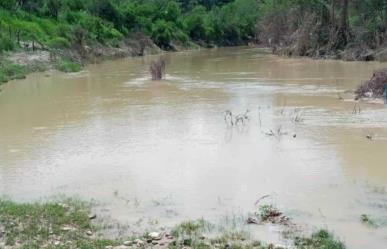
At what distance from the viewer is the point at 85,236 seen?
6.28 meters

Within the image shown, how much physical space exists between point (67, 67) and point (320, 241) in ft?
79.4

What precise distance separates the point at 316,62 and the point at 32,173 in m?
23.9

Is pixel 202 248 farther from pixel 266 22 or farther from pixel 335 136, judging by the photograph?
pixel 266 22

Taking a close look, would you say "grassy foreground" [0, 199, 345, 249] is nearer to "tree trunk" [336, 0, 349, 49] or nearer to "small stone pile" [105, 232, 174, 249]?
"small stone pile" [105, 232, 174, 249]

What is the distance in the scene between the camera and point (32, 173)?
9.58m

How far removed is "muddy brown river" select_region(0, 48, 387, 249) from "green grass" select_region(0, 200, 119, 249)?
51 centimetres

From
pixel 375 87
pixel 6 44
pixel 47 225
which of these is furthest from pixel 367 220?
pixel 6 44

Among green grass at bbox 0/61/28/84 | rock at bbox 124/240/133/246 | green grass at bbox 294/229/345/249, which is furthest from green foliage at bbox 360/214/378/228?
green grass at bbox 0/61/28/84

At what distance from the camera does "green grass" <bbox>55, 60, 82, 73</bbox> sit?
93.1 ft

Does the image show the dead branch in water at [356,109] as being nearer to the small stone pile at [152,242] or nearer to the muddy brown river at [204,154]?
the muddy brown river at [204,154]

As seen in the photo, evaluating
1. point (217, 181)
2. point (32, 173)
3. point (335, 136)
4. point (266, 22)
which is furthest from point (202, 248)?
point (266, 22)

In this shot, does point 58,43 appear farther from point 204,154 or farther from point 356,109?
point 204,154

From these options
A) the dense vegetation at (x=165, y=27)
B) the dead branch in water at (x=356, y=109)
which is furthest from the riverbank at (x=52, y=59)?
the dead branch in water at (x=356, y=109)

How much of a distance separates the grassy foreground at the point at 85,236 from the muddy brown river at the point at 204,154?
0.35 m
